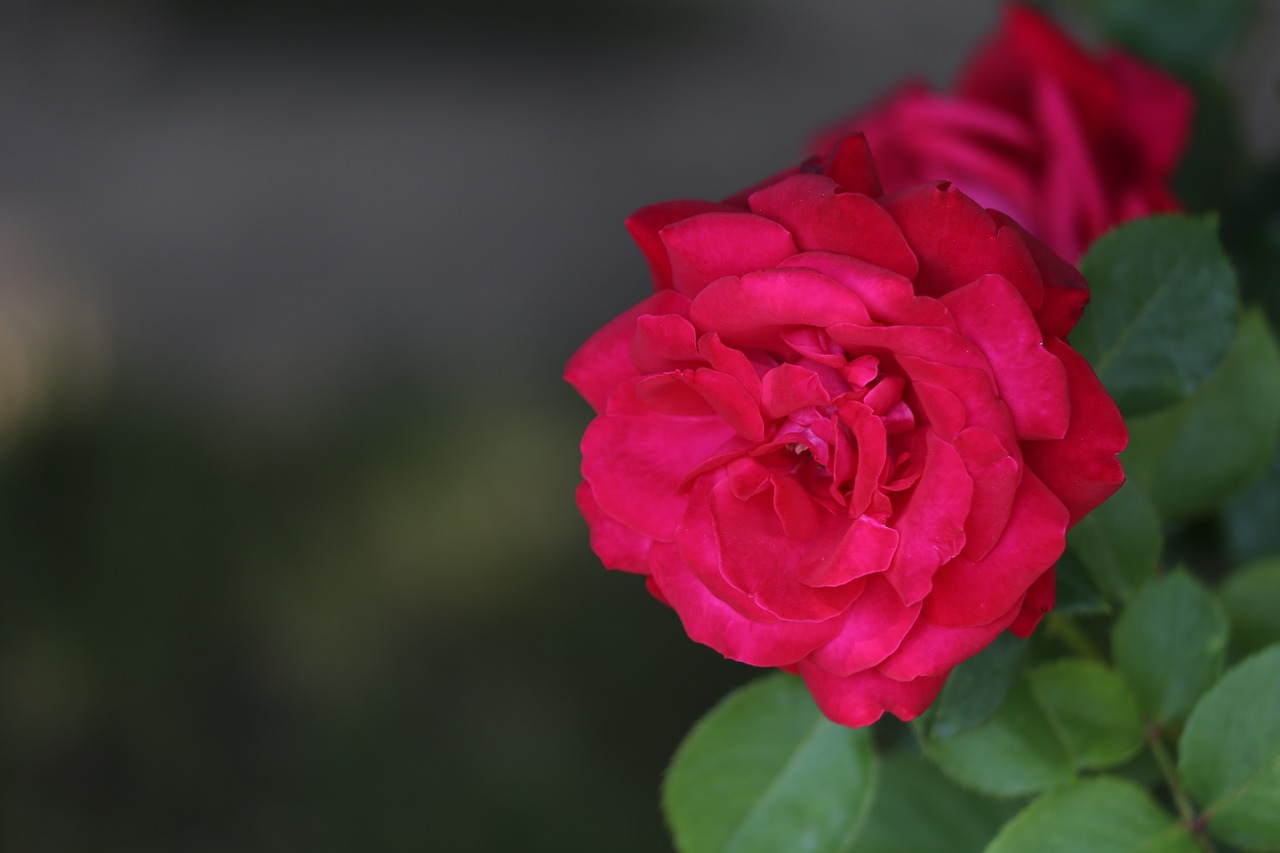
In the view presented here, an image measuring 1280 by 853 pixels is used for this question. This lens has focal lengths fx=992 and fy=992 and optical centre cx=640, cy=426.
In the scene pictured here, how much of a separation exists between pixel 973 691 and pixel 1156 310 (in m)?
0.12

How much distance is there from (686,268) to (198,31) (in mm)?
1546

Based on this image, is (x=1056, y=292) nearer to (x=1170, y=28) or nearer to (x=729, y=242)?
(x=729, y=242)

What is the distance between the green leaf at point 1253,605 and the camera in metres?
0.31

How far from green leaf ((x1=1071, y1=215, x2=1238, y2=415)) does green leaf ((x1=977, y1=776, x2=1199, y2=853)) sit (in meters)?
0.10

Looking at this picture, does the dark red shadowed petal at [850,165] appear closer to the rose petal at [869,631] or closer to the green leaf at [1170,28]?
the rose petal at [869,631]

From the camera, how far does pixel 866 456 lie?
0.67 feet

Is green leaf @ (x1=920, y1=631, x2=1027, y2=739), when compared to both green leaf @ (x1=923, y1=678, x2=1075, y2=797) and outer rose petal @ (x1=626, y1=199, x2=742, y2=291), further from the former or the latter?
outer rose petal @ (x1=626, y1=199, x2=742, y2=291)

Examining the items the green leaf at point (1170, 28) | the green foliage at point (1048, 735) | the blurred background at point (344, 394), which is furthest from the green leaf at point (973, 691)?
the blurred background at point (344, 394)

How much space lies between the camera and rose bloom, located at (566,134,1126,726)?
0.19m

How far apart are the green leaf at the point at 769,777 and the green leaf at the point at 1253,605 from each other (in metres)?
0.13

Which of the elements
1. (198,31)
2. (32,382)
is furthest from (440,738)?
(198,31)

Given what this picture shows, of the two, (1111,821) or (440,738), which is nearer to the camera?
(1111,821)

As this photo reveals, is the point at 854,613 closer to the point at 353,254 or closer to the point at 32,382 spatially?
the point at 32,382

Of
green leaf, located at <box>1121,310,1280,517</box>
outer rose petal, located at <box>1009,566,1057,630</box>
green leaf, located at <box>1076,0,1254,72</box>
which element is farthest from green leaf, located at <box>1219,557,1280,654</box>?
green leaf, located at <box>1076,0,1254,72</box>
